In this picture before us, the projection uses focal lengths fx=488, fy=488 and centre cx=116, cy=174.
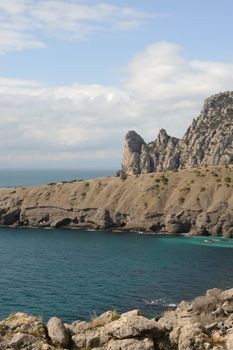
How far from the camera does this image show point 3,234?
546ft

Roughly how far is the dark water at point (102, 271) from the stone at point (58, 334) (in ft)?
138

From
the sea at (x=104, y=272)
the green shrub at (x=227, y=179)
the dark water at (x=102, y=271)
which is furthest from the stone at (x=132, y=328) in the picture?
the green shrub at (x=227, y=179)

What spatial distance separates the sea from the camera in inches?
3066

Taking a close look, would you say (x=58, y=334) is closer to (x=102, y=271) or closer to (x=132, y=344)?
(x=132, y=344)

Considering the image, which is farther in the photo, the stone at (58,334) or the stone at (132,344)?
the stone at (58,334)

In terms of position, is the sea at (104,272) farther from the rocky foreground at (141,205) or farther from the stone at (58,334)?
the stone at (58,334)

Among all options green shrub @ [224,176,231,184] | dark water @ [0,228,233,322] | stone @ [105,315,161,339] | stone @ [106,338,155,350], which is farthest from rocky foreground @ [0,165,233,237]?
stone @ [106,338,155,350]

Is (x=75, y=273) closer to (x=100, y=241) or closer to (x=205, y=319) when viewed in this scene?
(x=100, y=241)

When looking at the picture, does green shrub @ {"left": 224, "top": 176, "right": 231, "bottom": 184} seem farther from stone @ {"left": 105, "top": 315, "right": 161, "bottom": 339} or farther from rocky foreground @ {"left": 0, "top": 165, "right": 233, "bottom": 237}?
stone @ {"left": 105, "top": 315, "right": 161, "bottom": 339}

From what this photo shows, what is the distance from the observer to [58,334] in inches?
1121

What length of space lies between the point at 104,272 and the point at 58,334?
7626 cm

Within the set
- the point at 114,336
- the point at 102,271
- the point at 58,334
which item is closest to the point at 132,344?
the point at 114,336

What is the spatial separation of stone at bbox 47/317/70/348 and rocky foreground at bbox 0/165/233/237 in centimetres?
13485

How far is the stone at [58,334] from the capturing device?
28.1 meters
